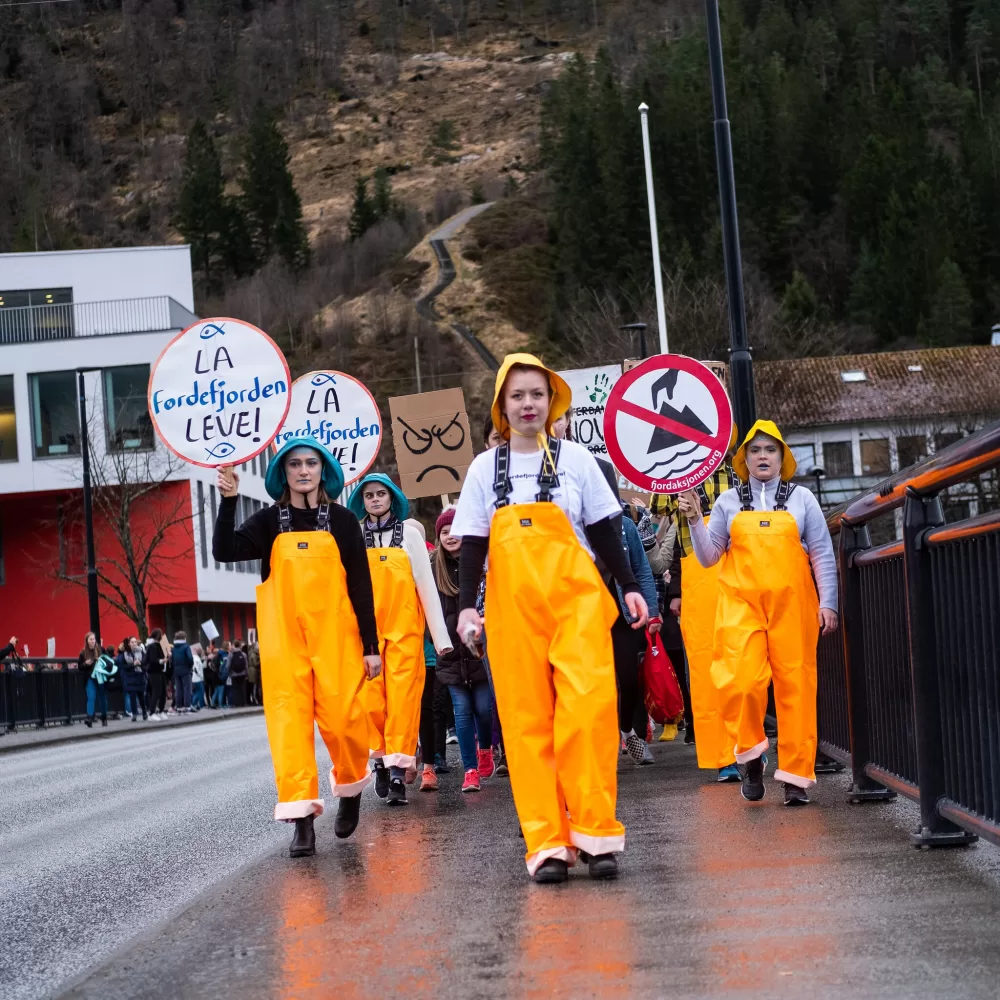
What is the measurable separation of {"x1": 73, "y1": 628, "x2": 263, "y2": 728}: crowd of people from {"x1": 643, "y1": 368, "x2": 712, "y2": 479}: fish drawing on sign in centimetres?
2315

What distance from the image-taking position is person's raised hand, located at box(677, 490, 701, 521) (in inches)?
327

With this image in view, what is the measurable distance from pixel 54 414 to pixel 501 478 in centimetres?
4927

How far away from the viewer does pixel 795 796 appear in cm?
800

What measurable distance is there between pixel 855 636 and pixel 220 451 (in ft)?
14.5

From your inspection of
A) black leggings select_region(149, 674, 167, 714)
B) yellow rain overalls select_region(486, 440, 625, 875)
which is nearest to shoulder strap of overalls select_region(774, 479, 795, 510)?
yellow rain overalls select_region(486, 440, 625, 875)

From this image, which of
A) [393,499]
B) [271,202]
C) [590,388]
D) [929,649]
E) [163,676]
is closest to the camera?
[929,649]

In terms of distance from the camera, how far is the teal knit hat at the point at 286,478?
7.92 meters

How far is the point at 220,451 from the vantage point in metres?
10.6

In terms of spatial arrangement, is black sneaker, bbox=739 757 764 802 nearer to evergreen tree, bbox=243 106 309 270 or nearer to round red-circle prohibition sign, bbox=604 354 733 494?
round red-circle prohibition sign, bbox=604 354 733 494

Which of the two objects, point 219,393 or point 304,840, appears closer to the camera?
point 304,840

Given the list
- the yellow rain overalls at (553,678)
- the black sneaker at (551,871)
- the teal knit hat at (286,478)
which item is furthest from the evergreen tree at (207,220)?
the black sneaker at (551,871)

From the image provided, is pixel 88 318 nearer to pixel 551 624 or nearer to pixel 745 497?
pixel 745 497

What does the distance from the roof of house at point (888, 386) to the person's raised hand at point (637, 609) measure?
199 feet

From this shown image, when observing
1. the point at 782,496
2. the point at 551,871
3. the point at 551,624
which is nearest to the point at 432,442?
the point at 782,496
